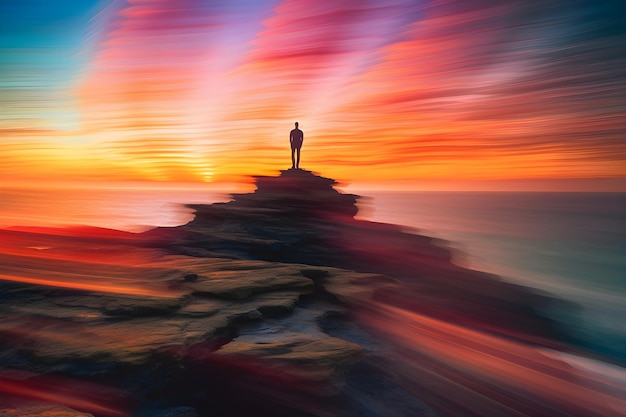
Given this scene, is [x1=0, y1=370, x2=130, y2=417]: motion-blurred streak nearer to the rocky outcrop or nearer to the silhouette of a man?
the rocky outcrop

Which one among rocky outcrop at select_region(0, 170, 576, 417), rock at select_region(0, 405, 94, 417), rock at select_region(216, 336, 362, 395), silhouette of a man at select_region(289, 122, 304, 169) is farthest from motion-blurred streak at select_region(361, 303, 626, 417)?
silhouette of a man at select_region(289, 122, 304, 169)

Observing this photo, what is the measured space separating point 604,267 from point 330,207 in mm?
17948

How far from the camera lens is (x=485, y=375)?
605 centimetres

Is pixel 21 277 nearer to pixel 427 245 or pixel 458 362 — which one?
pixel 458 362

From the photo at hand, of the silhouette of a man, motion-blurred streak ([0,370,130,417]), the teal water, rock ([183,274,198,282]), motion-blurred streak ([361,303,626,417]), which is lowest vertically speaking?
the teal water

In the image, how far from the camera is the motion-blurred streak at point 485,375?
533 cm

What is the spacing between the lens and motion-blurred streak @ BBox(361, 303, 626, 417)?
533 centimetres

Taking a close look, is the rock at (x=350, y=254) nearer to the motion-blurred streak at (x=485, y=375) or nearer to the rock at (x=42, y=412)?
the motion-blurred streak at (x=485, y=375)

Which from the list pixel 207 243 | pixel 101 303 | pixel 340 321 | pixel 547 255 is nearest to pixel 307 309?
pixel 340 321

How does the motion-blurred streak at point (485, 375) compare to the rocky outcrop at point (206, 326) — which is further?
the motion-blurred streak at point (485, 375)

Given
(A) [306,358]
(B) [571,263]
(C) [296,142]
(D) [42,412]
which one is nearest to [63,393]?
(D) [42,412]

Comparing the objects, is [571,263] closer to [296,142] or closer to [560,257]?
[560,257]

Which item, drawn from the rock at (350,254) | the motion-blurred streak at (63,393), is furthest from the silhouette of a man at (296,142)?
Answer: the motion-blurred streak at (63,393)

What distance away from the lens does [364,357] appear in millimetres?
5305
